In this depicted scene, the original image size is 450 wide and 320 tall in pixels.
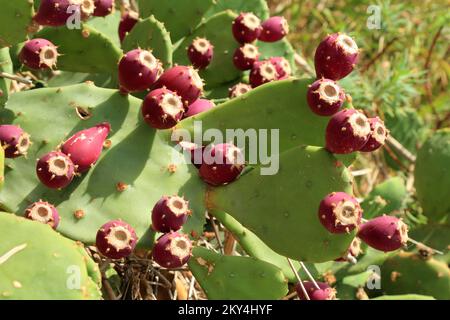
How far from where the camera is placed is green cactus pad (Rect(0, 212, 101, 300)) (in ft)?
4.66

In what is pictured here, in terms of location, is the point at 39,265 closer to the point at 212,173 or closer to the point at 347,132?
the point at 212,173

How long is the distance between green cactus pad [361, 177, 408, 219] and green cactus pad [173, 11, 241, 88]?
0.49m

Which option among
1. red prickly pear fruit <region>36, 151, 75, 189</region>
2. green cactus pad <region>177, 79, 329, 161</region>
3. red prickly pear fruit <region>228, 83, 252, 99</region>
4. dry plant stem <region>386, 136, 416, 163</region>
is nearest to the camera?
red prickly pear fruit <region>36, 151, 75, 189</region>

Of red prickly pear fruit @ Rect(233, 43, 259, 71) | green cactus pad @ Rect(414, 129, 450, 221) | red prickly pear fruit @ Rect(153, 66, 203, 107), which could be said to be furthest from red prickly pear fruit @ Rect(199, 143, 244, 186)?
green cactus pad @ Rect(414, 129, 450, 221)

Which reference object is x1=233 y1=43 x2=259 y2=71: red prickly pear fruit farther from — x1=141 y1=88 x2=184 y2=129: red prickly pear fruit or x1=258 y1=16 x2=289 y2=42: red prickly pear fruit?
x1=141 y1=88 x2=184 y2=129: red prickly pear fruit

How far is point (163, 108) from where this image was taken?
178 centimetres

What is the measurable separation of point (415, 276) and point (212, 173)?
2.32 feet

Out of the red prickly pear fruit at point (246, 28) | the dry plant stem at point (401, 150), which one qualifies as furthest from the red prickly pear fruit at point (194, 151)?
the dry plant stem at point (401, 150)

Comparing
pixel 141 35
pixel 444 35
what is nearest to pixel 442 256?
pixel 141 35

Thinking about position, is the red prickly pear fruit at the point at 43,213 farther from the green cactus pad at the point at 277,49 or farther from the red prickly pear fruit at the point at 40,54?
the green cactus pad at the point at 277,49

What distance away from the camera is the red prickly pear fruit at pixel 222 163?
178 centimetres

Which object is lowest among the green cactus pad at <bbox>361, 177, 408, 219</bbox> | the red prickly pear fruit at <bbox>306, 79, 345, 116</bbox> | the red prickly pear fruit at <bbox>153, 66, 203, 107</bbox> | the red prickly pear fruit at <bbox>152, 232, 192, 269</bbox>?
the green cactus pad at <bbox>361, 177, 408, 219</bbox>

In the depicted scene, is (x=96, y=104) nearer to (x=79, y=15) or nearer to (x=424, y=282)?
(x=79, y=15)
